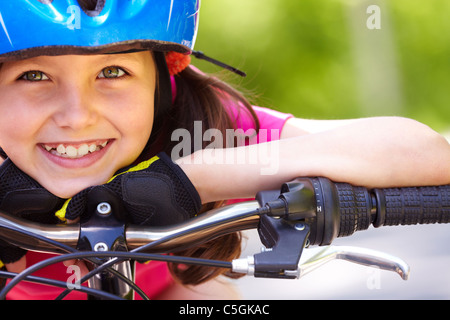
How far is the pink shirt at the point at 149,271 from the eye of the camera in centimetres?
202

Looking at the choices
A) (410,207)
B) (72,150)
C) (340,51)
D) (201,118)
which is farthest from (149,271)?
(340,51)

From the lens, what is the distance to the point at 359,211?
4.26 feet

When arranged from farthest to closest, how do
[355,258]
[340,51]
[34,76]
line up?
[340,51], [34,76], [355,258]

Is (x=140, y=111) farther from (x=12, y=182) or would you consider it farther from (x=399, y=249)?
(x=399, y=249)

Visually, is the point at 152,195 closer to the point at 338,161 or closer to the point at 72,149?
the point at 72,149

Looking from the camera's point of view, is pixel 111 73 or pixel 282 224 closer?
pixel 282 224

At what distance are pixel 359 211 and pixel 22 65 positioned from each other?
2.97ft

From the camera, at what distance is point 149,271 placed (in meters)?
2.19

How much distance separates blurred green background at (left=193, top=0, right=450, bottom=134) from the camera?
9953mm

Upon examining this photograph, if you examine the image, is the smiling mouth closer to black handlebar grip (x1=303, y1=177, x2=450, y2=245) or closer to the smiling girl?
the smiling girl

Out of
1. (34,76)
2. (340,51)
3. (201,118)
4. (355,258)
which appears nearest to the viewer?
(355,258)

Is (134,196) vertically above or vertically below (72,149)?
below
